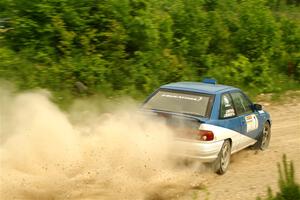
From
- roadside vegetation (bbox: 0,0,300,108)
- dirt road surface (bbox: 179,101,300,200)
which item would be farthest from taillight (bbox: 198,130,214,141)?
roadside vegetation (bbox: 0,0,300,108)

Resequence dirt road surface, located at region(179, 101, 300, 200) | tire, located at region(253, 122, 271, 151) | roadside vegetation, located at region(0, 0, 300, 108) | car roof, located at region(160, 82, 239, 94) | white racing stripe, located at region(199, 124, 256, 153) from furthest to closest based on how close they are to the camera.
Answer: roadside vegetation, located at region(0, 0, 300, 108)
tire, located at region(253, 122, 271, 151)
car roof, located at region(160, 82, 239, 94)
white racing stripe, located at region(199, 124, 256, 153)
dirt road surface, located at region(179, 101, 300, 200)

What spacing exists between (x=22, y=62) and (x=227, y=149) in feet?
19.7

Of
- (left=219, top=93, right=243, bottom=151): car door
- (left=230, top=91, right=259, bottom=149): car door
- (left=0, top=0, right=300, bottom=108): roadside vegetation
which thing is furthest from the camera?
(left=0, top=0, right=300, bottom=108): roadside vegetation

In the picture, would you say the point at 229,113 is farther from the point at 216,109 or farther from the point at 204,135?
the point at 204,135

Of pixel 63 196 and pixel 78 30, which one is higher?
pixel 63 196

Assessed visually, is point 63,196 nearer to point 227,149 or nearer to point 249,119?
point 227,149

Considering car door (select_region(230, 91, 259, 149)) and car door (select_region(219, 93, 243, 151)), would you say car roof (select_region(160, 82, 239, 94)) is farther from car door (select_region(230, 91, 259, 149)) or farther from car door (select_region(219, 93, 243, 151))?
car door (select_region(230, 91, 259, 149))

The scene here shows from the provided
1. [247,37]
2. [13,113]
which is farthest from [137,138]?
[247,37]

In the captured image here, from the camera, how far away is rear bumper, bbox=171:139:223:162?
8727mm

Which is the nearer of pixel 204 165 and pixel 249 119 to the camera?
pixel 204 165

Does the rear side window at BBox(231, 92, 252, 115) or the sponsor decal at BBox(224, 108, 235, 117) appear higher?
the sponsor decal at BBox(224, 108, 235, 117)

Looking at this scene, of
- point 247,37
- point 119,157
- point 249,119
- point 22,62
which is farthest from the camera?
point 247,37

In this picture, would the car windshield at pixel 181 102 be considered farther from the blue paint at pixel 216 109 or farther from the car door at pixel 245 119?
the car door at pixel 245 119

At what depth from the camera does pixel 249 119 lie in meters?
10.6
